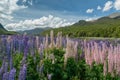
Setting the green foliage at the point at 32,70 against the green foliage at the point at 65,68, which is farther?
the green foliage at the point at 65,68

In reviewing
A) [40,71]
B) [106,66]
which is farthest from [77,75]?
[40,71]

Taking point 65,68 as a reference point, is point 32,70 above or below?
above

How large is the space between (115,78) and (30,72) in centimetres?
296

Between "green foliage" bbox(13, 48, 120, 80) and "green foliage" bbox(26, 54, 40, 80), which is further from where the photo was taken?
"green foliage" bbox(13, 48, 120, 80)

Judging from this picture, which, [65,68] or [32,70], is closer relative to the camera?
[32,70]

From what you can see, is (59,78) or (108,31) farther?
Answer: (108,31)

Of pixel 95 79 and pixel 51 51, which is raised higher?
pixel 51 51

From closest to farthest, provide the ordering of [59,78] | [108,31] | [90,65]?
[59,78] < [90,65] < [108,31]

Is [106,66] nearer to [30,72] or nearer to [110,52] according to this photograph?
[110,52]

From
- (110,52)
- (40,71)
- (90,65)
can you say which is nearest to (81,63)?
(90,65)

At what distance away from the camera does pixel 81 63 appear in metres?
9.80

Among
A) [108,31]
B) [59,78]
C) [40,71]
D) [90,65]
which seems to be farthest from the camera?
[108,31]

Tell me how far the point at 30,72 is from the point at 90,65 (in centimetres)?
260

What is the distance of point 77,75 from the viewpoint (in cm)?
927
